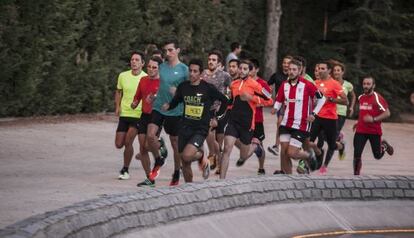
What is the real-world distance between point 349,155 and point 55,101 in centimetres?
683

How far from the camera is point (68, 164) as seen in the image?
57.6ft

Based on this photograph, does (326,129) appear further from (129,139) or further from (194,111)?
(194,111)

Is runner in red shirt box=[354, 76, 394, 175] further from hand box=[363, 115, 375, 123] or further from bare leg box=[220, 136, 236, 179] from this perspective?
bare leg box=[220, 136, 236, 179]

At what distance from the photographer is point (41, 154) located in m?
18.6

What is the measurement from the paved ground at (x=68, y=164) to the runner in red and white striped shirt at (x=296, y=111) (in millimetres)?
1602

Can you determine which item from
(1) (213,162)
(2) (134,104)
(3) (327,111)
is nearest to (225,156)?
(2) (134,104)

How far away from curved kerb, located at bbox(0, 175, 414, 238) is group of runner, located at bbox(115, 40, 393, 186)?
2491mm

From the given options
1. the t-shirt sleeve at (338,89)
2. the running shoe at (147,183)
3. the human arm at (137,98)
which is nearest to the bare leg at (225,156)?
the running shoe at (147,183)

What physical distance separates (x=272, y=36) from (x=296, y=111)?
19.7m

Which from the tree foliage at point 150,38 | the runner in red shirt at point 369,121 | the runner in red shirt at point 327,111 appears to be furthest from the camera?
the tree foliage at point 150,38

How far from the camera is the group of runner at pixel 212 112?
14.2 meters

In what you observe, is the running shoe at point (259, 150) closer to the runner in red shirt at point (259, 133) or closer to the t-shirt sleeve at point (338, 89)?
the runner in red shirt at point (259, 133)

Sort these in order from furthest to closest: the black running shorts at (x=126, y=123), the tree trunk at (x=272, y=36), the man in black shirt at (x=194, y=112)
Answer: the tree trunk at (x=272, y=36) → the black running shorts at (x=126, y=123) → the man in black shirt at (x=194, y=112)

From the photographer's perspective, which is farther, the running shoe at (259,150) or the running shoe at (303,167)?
the running shoe at (259,150)
